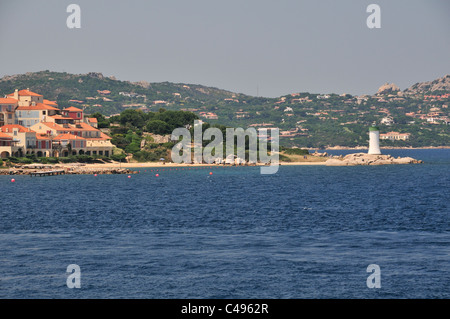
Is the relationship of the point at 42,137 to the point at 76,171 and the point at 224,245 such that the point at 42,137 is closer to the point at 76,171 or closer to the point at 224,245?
the point at 76,171

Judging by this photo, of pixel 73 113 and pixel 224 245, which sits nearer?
pixel 224 245

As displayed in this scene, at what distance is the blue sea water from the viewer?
32.3m

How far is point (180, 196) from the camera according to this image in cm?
8244

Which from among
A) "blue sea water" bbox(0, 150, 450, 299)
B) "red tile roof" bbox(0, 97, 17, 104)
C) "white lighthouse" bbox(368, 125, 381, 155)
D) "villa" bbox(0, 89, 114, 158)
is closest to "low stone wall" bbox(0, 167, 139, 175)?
"villa" bbox(0, 89, 114, 158)

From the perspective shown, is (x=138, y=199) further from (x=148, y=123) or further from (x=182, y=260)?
(x=148, y=123)

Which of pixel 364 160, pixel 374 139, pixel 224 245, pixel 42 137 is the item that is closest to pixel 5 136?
pixel 42 137

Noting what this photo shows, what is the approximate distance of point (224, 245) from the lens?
43.4 meters

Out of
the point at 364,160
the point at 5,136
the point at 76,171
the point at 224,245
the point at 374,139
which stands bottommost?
the point at 224,245

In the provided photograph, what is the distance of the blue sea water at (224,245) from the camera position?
32.3 m

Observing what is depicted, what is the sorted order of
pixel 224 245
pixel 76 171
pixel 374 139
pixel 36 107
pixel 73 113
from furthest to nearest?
pixel 73 113, pixel 374 139, pixel 36 107, pixel 76 171, pixel 224 245

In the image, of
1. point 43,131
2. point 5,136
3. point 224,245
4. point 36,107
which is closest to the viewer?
point 224,245

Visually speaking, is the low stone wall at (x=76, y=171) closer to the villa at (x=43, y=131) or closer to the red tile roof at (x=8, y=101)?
the villa at (x=43, y=131)

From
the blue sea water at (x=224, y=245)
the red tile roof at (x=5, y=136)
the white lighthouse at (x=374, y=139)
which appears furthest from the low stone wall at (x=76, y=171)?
the white lighthouse at (x=374, y=139)

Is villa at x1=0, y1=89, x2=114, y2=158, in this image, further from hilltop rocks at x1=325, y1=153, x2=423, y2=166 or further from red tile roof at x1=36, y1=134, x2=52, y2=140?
hilltop rocks at x1=325, y1=153, x2=423, y2=166
